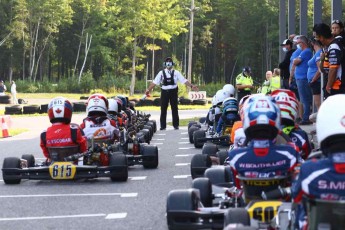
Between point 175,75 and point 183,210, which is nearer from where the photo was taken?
point 183,210

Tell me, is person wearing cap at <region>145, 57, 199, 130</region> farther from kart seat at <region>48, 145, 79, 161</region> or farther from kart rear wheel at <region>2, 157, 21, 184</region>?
kart rear wheel at <region>2, 157, 21, 184</region>

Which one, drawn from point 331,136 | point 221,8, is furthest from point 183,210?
point 221,8

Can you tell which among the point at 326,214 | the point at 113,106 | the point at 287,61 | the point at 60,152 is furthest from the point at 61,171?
the point at 287,61

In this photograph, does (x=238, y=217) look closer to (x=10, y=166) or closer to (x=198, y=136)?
(x=10, y=166)

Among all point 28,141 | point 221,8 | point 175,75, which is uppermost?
point 221,8

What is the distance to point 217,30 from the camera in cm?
10450

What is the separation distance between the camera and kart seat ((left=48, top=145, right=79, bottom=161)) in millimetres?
12586

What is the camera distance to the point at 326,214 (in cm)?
608

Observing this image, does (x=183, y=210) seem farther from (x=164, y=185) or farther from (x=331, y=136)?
(x=164, y=185)

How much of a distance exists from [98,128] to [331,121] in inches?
321

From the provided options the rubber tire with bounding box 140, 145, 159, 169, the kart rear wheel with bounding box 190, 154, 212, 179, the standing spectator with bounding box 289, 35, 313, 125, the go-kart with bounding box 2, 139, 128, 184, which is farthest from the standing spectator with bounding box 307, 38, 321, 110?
the kart rear wheel with bounding box 190, 154, 212, 179

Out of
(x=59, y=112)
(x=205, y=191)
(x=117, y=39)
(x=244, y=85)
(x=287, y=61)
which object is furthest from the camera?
(x=117, y=39)

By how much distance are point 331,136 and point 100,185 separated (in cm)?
654

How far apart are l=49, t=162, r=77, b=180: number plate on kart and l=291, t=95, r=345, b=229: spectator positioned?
643 centimetres
